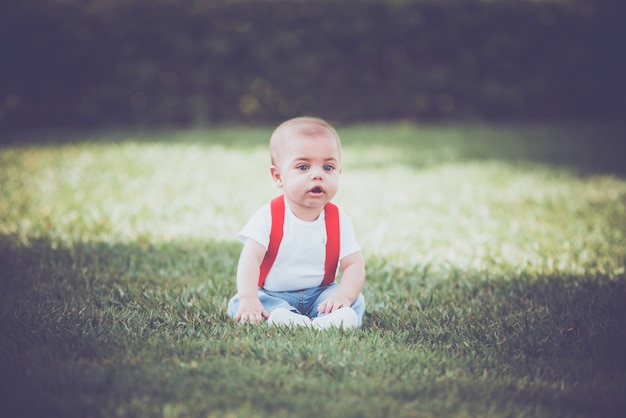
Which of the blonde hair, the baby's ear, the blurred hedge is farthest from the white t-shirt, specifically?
the blurred hedge

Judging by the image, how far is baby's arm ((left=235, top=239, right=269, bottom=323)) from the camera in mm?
2783

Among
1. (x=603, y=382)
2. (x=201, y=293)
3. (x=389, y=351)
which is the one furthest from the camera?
(x=201, y=293)

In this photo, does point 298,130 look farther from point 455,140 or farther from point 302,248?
point 455,140

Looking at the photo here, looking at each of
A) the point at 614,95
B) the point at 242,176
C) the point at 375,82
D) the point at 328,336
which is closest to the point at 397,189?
the point at 242,176

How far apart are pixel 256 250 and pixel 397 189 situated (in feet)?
11.8

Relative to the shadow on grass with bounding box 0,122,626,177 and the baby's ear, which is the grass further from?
the shadow on grass with bounding box 0,122,626,177

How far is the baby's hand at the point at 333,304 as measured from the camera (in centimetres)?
282

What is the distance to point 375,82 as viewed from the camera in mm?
11859

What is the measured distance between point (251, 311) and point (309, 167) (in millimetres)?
702

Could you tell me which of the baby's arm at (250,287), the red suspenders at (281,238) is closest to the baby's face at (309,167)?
the red suspenders at (281,238)

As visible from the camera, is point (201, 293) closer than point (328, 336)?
No

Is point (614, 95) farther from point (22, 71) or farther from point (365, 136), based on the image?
point (22, 71)

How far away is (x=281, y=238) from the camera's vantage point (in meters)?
2.88

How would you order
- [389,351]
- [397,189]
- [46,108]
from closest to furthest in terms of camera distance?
1. [389,351]
2. [397,189]
3. [46,108]
